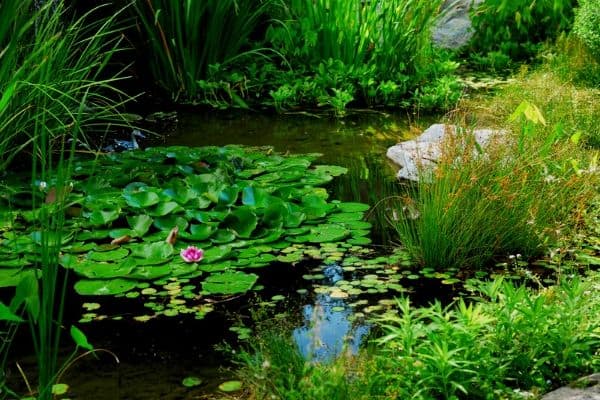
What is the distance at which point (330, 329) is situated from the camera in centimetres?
310

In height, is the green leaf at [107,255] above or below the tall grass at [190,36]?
below

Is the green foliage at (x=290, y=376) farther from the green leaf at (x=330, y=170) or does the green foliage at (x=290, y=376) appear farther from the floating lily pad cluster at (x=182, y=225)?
the green leaf at (x=330, y=170)

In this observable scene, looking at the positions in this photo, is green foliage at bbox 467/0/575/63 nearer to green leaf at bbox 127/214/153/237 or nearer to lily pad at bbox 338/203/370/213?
lily pad at bbox 338/203/370/213

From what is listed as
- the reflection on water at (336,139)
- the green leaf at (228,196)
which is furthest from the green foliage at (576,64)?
the green leaf at (228,196)

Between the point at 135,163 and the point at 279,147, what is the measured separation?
114 cm

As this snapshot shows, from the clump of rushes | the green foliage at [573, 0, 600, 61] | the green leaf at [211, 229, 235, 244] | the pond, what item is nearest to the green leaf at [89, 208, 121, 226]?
the green leaf at [211, 229, 235, 244]

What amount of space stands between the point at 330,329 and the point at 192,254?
0.77 meters

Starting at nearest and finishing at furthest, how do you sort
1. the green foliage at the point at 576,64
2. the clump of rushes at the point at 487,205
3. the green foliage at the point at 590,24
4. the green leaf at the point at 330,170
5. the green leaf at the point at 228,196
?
the clump of rushes at the point at 487,205
the green leaf at the point at 228,196
the green leaf at the point at 330,170
the green foliage at the point at 590,24
the green foliage at the point at 576,64

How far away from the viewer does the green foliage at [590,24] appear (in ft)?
20.7

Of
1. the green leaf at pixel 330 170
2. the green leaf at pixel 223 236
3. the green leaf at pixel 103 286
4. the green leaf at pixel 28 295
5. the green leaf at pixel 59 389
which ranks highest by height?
the green leaf at pixel 28 295

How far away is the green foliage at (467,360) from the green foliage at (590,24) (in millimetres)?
4236

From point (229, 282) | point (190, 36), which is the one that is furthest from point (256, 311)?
point (190, 36)

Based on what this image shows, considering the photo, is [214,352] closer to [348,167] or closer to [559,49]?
[348,167]

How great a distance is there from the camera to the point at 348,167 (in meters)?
5.23
